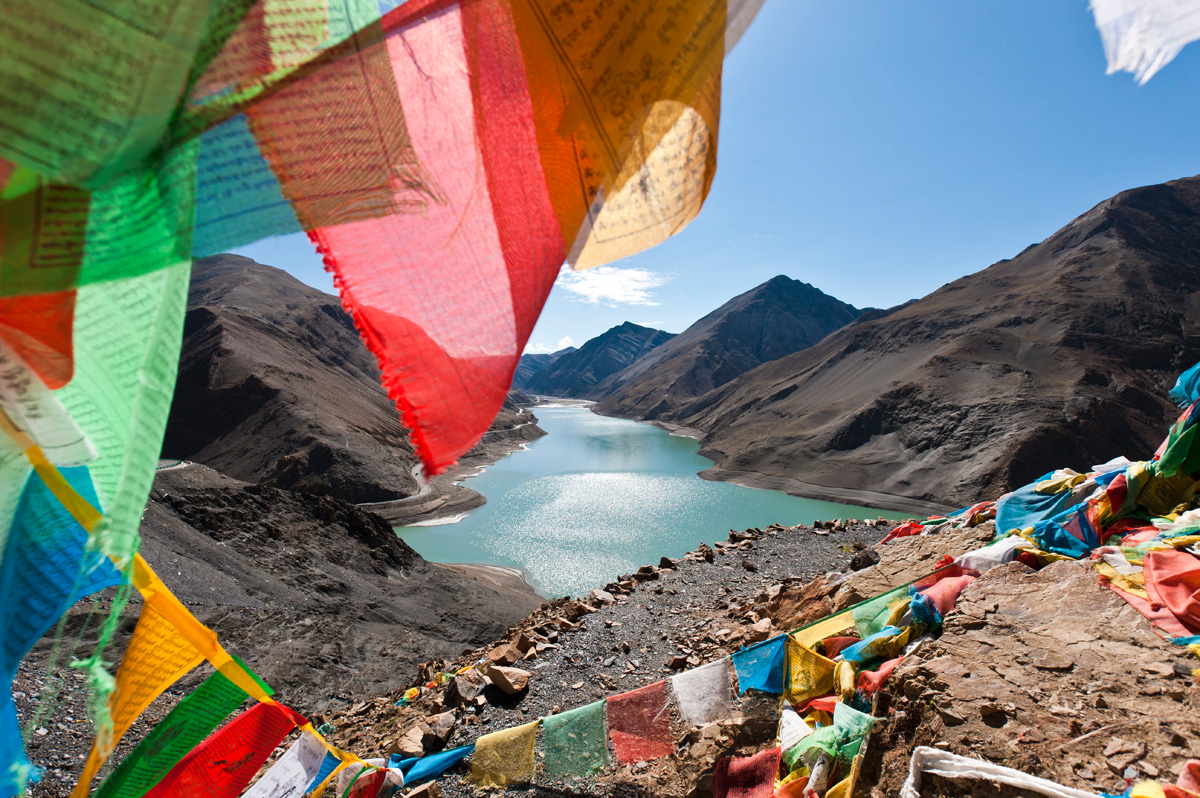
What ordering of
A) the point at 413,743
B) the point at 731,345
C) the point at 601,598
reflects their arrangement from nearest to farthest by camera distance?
the point at 413,743 → the point at 601,598 → the point at 731,345

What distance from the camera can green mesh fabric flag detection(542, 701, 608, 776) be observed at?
297cm

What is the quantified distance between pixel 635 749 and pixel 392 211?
3.17 meters

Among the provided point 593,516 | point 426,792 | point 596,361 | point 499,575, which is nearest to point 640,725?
point 426,792

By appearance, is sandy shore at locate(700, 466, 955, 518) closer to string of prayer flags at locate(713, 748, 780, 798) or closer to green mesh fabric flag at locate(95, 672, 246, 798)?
string of prayer flags at locate(713, 748, 780, 798)

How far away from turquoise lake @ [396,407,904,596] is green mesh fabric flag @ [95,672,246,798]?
13.4 meters

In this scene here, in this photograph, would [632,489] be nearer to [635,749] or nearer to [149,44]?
[635,749]

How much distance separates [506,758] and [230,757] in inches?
59.3

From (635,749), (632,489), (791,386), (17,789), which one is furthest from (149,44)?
(791,386)

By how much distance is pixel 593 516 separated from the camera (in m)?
23.5

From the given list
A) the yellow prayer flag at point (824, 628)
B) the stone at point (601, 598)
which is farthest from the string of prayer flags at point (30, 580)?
the stone at point (601, 598)

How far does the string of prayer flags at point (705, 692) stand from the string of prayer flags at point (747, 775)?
37cm

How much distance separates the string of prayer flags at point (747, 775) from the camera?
247 centimetres

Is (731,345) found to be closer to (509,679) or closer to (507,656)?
(507,656)

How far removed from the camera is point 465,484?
99.8ft
